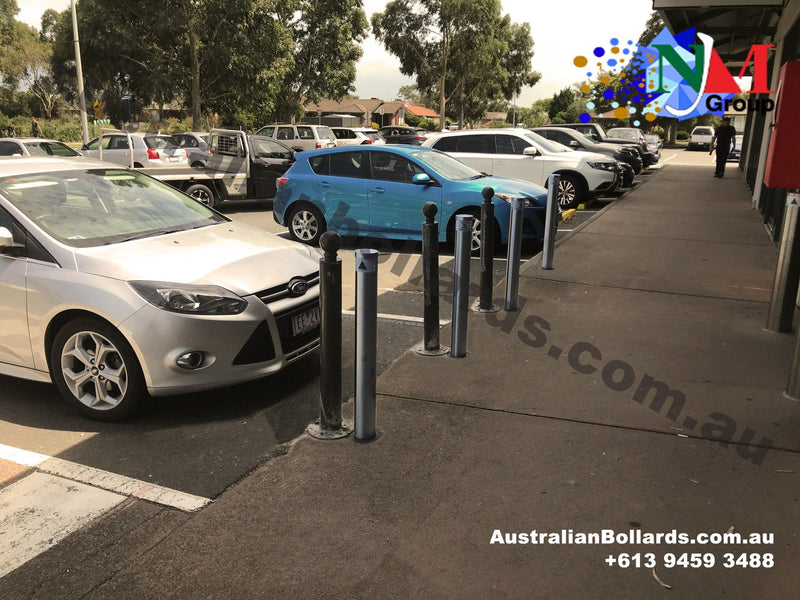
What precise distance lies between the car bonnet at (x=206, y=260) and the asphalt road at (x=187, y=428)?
79 cm

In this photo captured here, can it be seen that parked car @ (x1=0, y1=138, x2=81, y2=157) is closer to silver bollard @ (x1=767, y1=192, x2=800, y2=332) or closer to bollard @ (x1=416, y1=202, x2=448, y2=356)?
bollard @ (x1=416, y1=202, x2=448, y2=356)

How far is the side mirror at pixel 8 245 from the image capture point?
4.11 metres

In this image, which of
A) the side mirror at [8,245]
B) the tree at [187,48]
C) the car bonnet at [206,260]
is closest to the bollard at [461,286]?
the car bonnet at [206,260]

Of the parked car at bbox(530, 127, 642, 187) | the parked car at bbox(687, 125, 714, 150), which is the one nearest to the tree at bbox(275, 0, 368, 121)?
the parked car at bbox(530, 127, 642, 187)

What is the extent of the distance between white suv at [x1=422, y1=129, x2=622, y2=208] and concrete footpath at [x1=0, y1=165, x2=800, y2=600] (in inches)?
322

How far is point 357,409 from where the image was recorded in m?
3.70

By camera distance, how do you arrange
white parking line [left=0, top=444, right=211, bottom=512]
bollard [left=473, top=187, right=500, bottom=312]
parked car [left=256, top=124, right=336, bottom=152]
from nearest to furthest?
1. white parking line [left=0, top=444, right=211, bottom=512]
2. bollard [left=473, top=187, right=500, bottom=312]
3. parked car [left=256, top=124, right=336, bottom=152]

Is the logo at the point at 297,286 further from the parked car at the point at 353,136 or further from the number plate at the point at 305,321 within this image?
the parked car at the point at 353,136

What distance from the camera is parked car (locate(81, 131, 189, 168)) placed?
1620 centimetres

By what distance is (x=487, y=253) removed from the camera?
19.3 feet

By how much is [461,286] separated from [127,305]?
227cm

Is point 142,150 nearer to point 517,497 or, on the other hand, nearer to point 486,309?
point 486,309

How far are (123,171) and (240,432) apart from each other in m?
2.71

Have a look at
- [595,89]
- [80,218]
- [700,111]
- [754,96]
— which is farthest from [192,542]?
[595,89]
